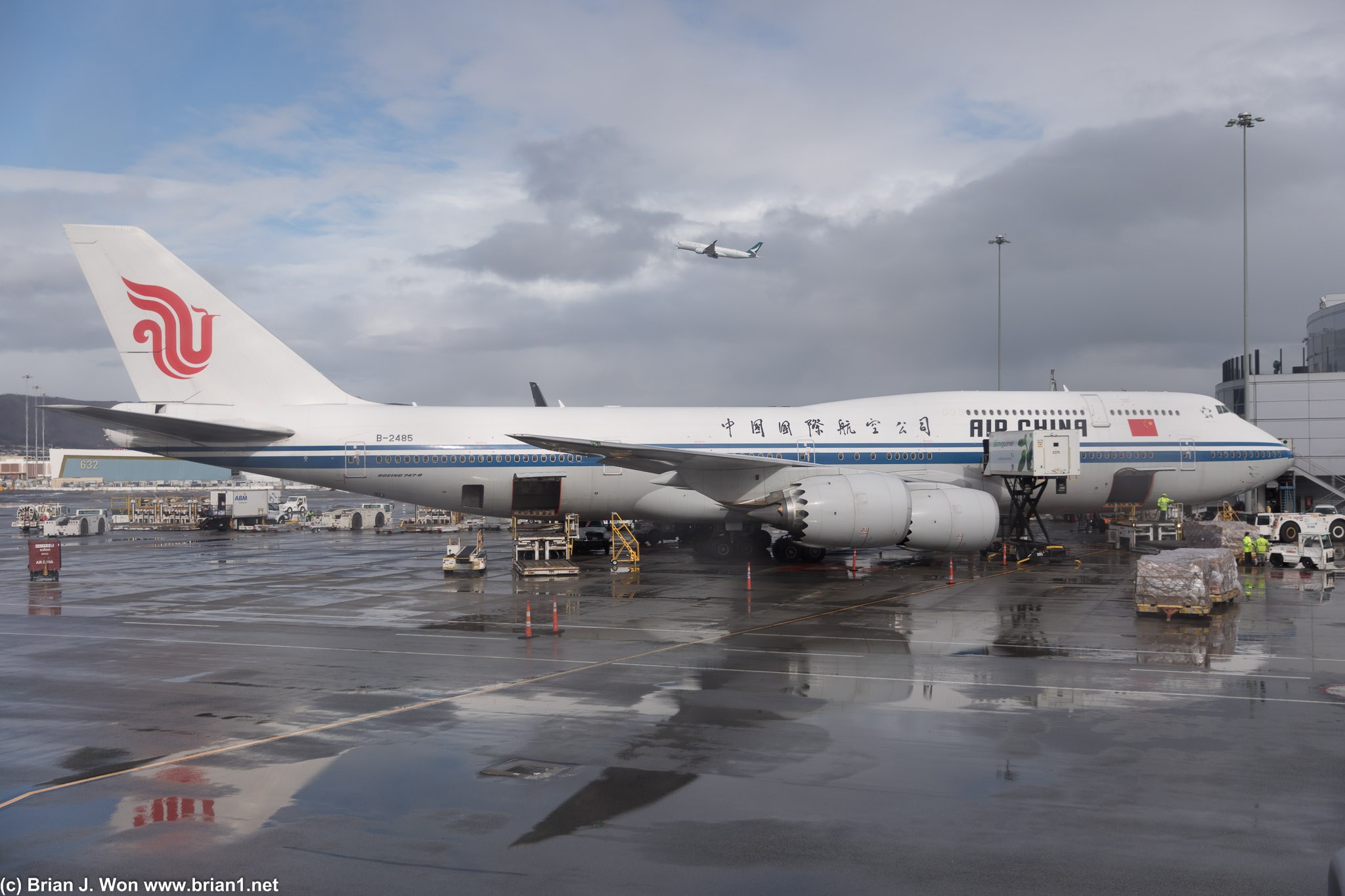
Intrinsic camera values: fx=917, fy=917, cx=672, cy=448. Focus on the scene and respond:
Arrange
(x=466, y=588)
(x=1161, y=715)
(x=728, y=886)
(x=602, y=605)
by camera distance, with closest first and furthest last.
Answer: (x=728, y=886)
(x=1161, y=715)
(x=602, y=605)
(x=466, y=588)

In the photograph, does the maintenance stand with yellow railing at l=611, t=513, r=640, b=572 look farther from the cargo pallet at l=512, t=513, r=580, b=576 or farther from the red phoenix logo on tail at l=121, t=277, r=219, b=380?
the red phoenix logo on tail at l=121, t=277, r=219, b=380

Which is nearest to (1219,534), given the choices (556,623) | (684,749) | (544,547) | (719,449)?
(719,449)

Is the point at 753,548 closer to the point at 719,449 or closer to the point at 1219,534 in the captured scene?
the point at 719,449

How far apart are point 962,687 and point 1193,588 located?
852 centimetres

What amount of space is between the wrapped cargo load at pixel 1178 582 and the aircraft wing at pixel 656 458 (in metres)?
10.4

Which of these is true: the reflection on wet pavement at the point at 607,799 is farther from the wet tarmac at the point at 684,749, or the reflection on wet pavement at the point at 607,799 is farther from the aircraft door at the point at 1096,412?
the aircraft door at the point at 1096,412

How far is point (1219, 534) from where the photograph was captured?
2958 cm

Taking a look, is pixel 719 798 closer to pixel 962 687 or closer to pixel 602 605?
pixel 962 687

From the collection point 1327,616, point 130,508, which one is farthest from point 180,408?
point 130,508

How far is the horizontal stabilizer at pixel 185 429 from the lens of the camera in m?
26.0

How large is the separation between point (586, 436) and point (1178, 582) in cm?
1793

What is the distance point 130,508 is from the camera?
190 feet

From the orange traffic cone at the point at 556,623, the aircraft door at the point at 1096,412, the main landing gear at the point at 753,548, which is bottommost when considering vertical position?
the orange traffic cone at the point at 556,623

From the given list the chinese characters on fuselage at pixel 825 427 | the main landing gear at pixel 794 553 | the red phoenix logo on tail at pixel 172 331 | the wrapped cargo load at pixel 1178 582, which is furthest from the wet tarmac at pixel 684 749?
the red phoenix logo on tail at pixel 172 331
